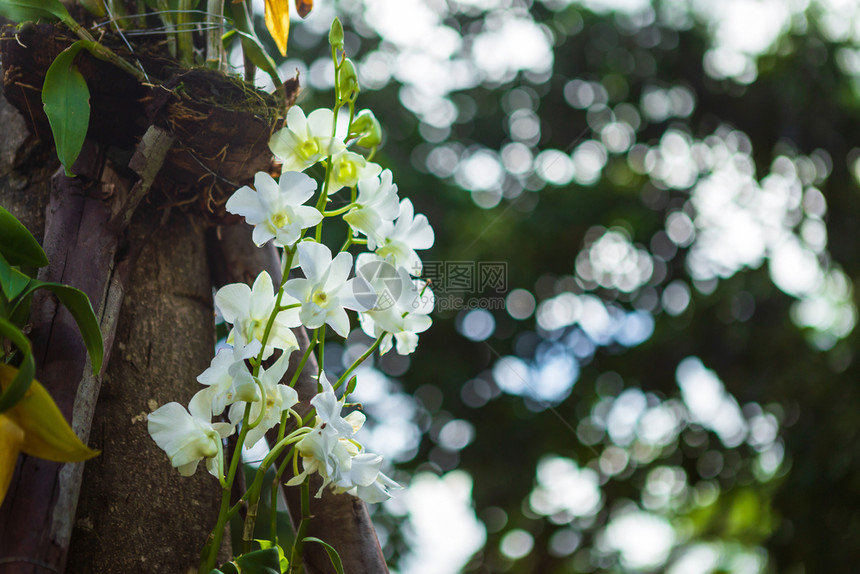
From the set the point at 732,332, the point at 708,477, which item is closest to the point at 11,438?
the point at 732,332

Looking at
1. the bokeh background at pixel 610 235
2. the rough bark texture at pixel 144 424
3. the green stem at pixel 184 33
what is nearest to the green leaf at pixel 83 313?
the rough bark texture at pixel 144 424

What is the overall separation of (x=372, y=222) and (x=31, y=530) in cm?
39

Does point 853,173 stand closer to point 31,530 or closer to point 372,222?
point 372,222

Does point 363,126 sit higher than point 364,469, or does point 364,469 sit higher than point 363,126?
point 363,126

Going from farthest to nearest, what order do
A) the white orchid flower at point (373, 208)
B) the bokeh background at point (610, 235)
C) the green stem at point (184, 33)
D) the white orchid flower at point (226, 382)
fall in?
1. the bokeh background at point (610, 235)
2. the green stem at point (184, 33)
3. the white orchid flower at point (373, 208)
4. the white orchid flower at point (226, 382)

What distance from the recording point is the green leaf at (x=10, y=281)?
53 cm

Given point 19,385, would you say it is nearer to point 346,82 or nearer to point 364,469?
point 364,469

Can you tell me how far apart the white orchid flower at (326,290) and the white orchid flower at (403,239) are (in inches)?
2.9

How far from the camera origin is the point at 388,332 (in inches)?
24.6

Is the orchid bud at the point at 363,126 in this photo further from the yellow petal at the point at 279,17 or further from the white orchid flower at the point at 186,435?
the white orchid flower at the point at 186,435

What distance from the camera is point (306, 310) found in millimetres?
574

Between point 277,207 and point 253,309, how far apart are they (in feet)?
0.32

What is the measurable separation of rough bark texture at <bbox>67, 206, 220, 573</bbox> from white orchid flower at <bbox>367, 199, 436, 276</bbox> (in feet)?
Answer: 0.94

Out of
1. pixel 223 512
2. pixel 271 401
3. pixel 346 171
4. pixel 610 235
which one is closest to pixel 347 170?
pixel 346 171
